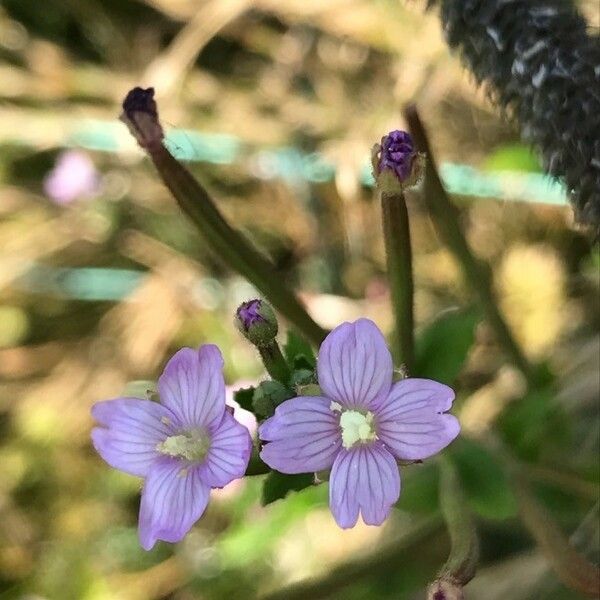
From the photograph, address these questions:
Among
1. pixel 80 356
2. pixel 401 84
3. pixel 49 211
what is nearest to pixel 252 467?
pixel 401 84

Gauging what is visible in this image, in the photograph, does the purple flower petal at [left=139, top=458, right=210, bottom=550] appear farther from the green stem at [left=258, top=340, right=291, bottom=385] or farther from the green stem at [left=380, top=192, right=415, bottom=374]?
the green stem at [left=380, top=192, right=415, bottom=374]

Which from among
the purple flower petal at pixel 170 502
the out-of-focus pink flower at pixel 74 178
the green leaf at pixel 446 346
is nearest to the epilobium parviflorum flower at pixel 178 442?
the purple flower petal at pixel 170 502

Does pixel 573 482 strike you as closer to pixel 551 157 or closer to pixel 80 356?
pixel 551 157

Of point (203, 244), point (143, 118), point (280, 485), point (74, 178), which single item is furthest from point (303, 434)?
point (74, 178)

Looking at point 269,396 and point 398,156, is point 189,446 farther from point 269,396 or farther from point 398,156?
point 398,156

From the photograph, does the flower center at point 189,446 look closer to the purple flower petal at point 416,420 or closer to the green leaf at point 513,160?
the purple flower petal at point 416,420
